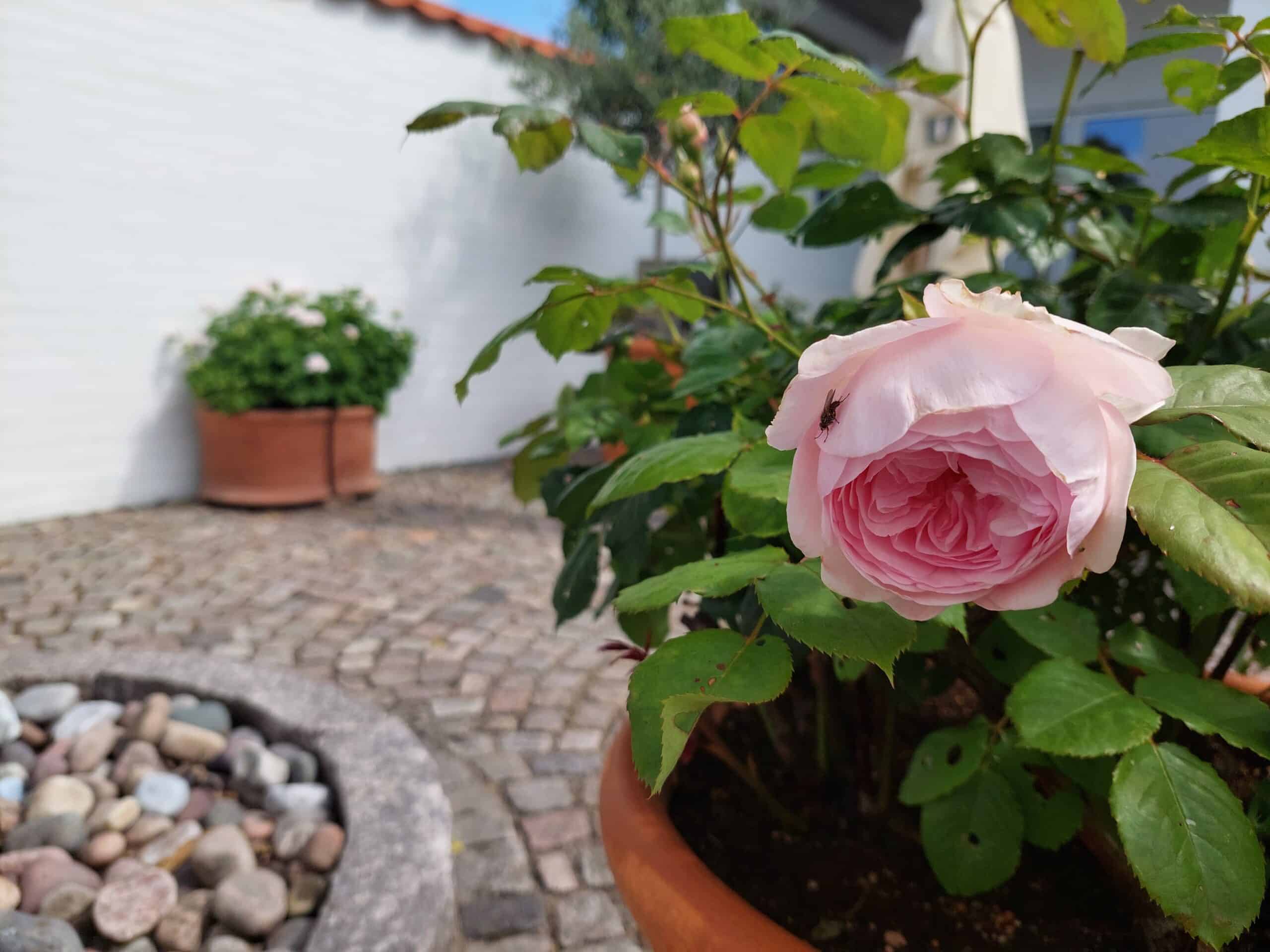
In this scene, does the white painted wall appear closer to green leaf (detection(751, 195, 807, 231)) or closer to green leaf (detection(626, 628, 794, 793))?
green leaf (detection(751, 195, 807, 231))

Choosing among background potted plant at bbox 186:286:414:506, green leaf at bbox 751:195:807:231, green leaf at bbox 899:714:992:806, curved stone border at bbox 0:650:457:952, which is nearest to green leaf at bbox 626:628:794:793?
green leaf at bbox 899:714:992:806

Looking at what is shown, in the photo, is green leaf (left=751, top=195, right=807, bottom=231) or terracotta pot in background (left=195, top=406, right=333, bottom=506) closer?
green leaf (left=751, top=195, right=807, bottom=231)

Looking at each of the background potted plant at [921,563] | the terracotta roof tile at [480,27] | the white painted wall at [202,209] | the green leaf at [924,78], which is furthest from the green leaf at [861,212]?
the terracotta roof tile at [480,27]

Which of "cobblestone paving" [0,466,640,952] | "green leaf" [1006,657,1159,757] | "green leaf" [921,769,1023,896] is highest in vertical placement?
"green leaf" [1006,657,1159,757]

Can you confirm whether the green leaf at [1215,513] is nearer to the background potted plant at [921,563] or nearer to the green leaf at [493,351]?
the background potted plant at [921,563]

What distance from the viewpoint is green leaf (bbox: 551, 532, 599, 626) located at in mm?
843

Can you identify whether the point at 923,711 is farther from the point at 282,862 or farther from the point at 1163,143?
the point at 1163,143

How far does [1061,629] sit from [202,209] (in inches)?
188

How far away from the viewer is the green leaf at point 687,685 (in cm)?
40

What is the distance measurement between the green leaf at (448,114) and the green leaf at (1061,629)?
0.54m

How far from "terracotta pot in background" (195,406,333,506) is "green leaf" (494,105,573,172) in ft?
12.2

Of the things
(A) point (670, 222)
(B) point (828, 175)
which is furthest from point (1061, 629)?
(A) point (670, 222)

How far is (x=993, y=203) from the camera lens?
0.75 metres

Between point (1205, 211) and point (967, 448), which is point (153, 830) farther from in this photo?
point (1205, 211)
